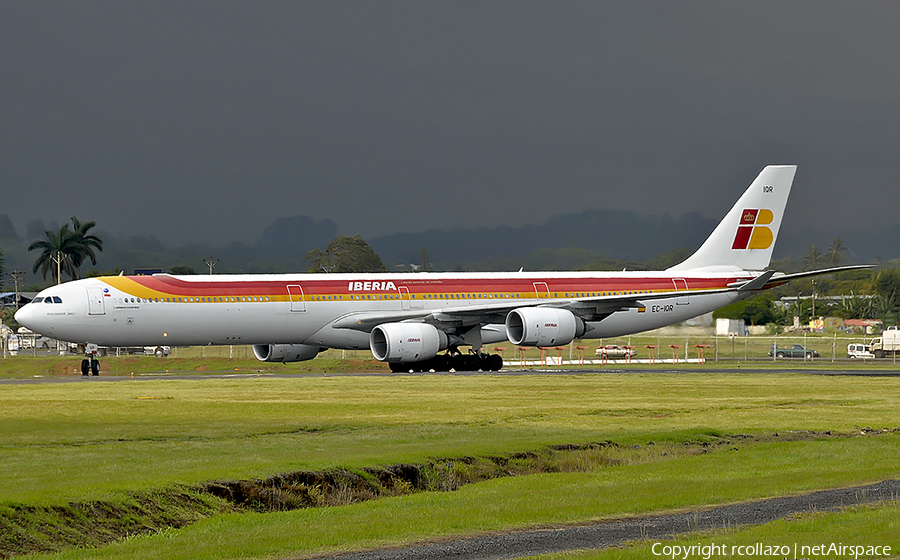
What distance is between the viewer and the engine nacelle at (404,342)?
44.6 m

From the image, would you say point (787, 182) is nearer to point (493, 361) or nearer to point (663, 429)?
point (493, 361)

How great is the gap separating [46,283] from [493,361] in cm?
12229

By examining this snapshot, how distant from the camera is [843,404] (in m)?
31.5

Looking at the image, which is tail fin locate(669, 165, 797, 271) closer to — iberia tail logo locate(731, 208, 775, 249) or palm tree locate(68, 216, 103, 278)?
iberia tail logo locate(731, 208, 775, 249)

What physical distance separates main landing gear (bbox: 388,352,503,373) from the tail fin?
44.5 ft

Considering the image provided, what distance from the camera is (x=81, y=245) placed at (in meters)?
156

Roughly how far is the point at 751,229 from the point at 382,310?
2131 centimetres

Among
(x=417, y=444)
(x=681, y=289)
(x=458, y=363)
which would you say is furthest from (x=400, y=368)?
(x=417, y=444)

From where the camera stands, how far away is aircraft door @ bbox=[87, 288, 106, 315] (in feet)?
146

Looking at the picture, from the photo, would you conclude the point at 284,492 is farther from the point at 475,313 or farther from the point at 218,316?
the point at 475,313

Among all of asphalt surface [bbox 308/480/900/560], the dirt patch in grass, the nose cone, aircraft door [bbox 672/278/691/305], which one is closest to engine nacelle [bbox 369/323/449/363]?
the nose cone

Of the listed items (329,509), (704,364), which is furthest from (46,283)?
(329,509)

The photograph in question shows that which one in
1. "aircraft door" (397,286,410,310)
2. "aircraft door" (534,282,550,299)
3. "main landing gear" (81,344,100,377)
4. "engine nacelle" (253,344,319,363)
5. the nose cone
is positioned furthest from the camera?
"aircraft door" (534,282,550,299)

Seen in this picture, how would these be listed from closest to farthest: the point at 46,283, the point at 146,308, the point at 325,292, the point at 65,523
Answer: the point at 65,523 < the point at 146,308 < the point at 325,292 < the point at 46,283
